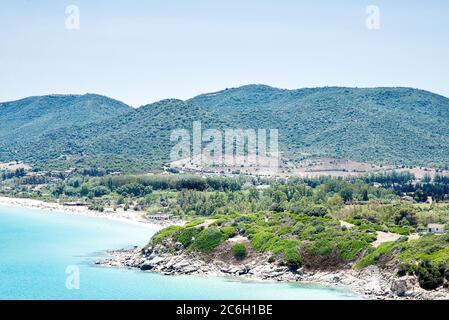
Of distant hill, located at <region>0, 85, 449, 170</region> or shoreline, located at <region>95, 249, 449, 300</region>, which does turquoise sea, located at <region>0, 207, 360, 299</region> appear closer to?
shoreline, located at <region>95, 249, 449, 300</region>

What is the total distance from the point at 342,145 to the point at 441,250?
4780 inches

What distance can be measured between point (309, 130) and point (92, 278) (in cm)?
13659

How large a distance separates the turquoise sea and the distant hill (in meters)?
62.7

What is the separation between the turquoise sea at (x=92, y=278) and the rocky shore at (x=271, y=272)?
116cm

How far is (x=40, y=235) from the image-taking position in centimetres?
6625

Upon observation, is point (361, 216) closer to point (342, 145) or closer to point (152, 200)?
point (152, 200)

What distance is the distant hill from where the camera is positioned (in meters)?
149

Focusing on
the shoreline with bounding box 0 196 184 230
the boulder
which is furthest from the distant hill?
the boulder

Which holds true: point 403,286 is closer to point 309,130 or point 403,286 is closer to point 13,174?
point 13,174

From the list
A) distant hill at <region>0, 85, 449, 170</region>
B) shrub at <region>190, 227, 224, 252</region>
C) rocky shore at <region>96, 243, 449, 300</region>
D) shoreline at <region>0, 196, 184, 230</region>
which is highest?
distant hill at <region>0, 85, 449, 170</region>

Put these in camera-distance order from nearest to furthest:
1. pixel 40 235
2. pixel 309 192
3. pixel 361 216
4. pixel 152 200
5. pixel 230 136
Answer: pixel 361 216 → pixel 40 235 → pixel 309 192 → pixel 152 200 → pixel 230 136

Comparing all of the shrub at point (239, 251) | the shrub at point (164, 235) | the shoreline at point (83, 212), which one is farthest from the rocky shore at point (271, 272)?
the shoreline at point (83, 212)
